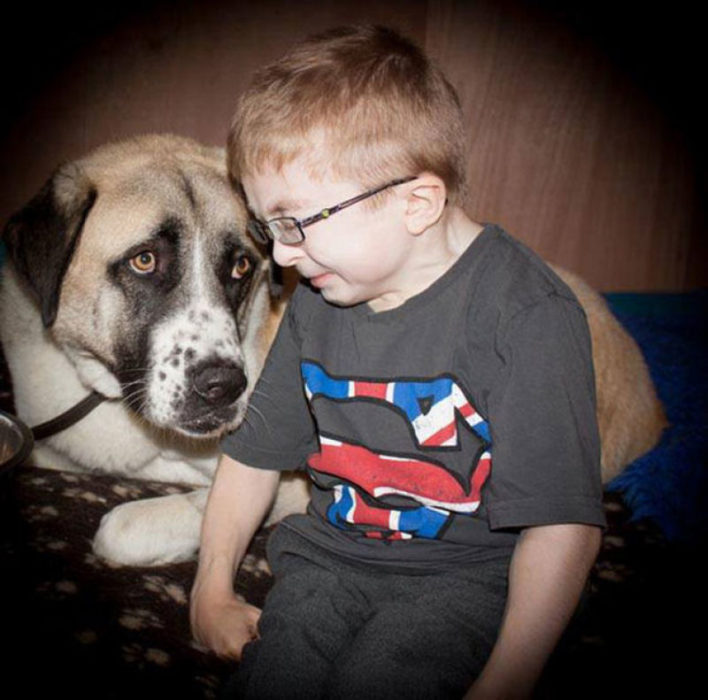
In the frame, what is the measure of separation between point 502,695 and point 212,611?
1.79ft

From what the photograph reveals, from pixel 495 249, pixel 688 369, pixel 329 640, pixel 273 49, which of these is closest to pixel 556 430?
pixel 495 249

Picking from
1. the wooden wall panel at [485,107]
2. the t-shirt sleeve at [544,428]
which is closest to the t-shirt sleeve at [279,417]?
the t-shirt sleeve at [544,428]

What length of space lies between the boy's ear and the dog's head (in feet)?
1.78

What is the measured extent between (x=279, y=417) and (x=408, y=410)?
1.15 feet

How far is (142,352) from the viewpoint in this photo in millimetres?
1591

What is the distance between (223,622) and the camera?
1282 millimetres

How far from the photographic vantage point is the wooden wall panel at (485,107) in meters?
3.15

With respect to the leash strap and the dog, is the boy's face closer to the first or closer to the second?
the dog

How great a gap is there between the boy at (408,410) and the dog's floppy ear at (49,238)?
20.2 inches

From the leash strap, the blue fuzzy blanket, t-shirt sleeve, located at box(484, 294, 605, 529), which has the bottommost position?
the blue fuzzy blanket

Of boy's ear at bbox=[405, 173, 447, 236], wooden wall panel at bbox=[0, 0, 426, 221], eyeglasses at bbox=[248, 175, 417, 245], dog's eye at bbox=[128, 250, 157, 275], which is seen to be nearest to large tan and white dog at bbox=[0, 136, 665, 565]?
dog's eye at bbox=[128, 250, 157, 275]

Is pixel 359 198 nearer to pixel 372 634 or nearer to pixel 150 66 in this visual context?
pixel 372 634

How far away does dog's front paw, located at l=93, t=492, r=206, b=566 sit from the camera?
1.50m

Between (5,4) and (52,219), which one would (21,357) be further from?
(5,4)
